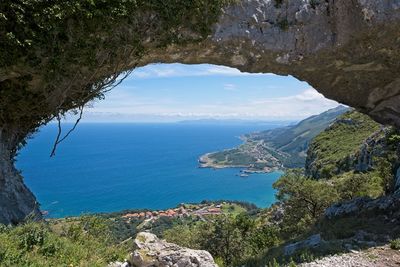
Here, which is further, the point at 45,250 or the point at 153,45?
the point at 153,45

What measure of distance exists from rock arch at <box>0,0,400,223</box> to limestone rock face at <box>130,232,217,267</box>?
3330 millimetres

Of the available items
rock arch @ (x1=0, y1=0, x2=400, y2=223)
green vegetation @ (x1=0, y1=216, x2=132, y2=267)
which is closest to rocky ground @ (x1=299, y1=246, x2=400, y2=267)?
green vegetation @ (x1=0, y1=216, x2=132, y2=267)

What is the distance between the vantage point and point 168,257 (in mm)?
8719

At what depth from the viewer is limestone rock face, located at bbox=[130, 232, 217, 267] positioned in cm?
851

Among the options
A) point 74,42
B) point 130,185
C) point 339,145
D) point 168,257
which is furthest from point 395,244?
point 130,185

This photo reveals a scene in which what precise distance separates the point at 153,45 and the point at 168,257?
5.85m

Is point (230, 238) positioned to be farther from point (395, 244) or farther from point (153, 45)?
point (153, 45)

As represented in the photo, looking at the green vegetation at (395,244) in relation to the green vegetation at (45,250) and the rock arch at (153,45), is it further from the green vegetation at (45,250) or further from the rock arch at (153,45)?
the green vegetation at (45,250)

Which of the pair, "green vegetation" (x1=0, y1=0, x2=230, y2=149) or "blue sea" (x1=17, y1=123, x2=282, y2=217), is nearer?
"green vegetation" (x1=0, y1=0, x2=230, y2=149)

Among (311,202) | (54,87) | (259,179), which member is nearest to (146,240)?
(54,87)

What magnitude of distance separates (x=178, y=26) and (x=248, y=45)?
2.68 m

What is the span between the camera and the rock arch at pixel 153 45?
27.5 ft

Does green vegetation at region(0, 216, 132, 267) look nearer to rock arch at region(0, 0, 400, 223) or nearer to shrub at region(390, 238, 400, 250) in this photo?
rock arch at region(0, 0, 400, 223)

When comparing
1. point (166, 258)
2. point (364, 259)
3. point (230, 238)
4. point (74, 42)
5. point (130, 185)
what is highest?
point (74, 42)
